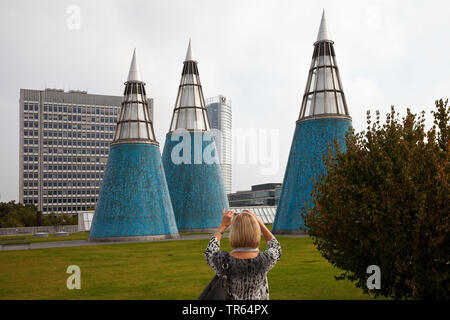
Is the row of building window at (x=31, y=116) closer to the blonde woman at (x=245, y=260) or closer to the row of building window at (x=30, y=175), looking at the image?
the row of building window at (x=30, y=175)

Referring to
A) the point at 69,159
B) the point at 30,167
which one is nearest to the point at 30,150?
the point at 30,167

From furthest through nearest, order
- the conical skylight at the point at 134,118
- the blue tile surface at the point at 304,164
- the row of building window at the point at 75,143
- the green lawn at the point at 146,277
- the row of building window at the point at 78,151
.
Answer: the row of building window at the point at 75,143, the row of building window at the point at 78,151, the conical skylight at the point at 134,118, the blue tile surface at the point at 304,164, the green lawn at the point at 146,277

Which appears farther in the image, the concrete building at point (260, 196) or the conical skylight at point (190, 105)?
the concrete building at point (260, 196)

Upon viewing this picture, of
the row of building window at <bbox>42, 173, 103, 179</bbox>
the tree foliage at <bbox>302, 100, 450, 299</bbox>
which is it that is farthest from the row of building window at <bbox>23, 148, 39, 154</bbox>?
the tree foliage at <bbox>302, 100, 450, 299</bbox>

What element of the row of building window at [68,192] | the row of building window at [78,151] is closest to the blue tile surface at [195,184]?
the row of building window at [68,192]

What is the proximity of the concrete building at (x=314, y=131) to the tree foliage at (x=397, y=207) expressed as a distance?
21892 mm

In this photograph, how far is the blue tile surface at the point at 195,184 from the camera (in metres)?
42.0

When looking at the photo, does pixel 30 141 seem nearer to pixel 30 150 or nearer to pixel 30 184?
pixel 30 150

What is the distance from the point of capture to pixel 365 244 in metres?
8.51

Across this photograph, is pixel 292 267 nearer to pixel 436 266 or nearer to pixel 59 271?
pixel 436 266

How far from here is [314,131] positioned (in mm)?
32562

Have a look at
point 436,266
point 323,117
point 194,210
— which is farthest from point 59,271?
point 194,210

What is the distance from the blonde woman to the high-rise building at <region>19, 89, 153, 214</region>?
416 feet

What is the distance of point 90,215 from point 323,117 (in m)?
33.7
